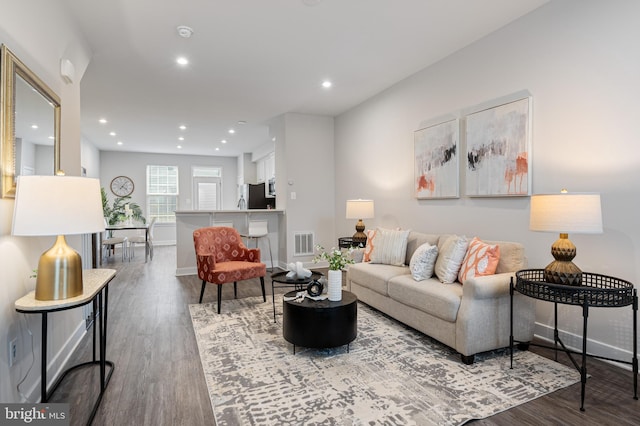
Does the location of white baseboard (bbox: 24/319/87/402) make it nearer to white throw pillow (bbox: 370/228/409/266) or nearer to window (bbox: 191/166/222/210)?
white throw pillow (bbox: 370/228/409/266)

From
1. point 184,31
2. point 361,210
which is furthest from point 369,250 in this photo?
point 184,31

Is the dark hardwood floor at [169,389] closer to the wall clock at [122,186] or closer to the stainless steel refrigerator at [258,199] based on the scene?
the stainless steel refrigerator at [258,199]

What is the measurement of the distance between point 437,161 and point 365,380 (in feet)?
8.73

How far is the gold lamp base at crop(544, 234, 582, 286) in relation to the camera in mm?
2279

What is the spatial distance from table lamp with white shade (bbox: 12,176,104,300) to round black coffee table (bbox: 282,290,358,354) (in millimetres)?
1448

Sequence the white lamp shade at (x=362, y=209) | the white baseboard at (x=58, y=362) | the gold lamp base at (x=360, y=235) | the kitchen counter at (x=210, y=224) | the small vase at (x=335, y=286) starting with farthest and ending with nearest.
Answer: the kitchen counter at (x=210, y=224) → the gold lamp base at (x=360, y=235) → the white lamp shade at (x=362, y=209) → the small vase at (x=335, y=286) → the white baseboard at (x=58, y=362)

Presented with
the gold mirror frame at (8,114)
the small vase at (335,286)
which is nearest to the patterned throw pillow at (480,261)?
the small vase at (335,286)

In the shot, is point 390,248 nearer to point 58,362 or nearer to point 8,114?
point 58,362

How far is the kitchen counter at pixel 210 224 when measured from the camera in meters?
5.92

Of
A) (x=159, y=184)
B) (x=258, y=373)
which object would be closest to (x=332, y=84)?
(x=258, y=373)

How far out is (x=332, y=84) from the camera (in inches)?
188

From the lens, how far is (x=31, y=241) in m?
2.10

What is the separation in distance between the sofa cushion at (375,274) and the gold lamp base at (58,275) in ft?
8.24

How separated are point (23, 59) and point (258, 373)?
2.41m
